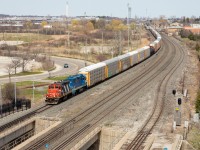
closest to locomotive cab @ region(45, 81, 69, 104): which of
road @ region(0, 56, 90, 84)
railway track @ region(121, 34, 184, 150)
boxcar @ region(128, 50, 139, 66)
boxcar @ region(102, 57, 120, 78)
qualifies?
railway track @ region(121, 34, 184, 150)

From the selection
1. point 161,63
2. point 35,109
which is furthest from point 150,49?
point 35,109

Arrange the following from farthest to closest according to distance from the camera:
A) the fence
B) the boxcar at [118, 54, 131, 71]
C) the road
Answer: the road < the boxcar at [118, 54, 131, 71] < the fence

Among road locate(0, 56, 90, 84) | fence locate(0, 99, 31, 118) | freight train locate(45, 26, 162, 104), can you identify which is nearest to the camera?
fence locate(0, 99, 31, 118)

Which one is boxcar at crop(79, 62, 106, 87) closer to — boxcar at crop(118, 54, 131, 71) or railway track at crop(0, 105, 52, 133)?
boxcar at crop(118, 54, 131, 71)

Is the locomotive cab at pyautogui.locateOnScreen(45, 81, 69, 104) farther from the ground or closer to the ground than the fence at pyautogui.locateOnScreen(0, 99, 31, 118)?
farther from the ground

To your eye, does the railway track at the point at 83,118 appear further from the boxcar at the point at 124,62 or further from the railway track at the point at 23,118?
the boxcar at the point at 124,62

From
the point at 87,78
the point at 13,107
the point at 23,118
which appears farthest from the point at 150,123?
the point at 87,78

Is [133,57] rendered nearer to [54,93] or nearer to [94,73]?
[94,73]

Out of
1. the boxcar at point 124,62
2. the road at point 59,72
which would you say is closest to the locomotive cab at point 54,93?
the road at point 59,72

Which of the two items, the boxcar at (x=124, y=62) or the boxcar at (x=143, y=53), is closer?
the boxcar at (x=124, y=62)

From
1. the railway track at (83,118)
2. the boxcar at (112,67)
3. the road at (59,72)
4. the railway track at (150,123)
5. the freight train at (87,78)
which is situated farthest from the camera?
the road at (59,72)

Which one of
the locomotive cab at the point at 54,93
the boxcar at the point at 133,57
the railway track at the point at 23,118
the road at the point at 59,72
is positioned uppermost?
the boxcar at the point at 133,57

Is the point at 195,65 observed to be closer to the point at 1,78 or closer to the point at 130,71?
the point at 130,71

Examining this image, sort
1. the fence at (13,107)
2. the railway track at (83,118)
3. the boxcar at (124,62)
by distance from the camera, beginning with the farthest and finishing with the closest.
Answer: the boxcar at (124,62)
the fence at (13,107)
the railway track at (83,118)
